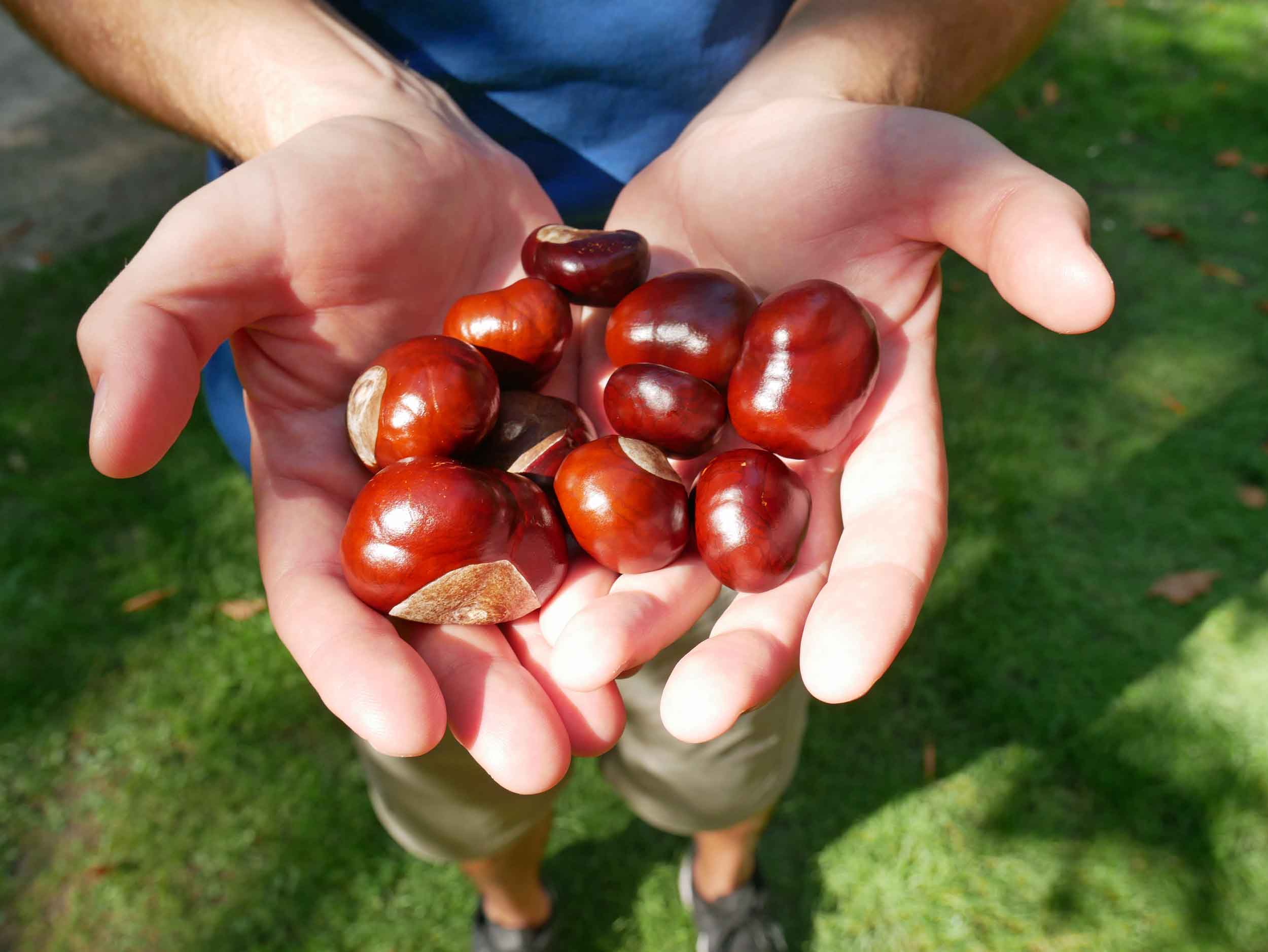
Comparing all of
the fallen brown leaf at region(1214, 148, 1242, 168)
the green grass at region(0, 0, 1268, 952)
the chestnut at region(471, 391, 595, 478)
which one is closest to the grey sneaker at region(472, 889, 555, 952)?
the green grass at region(0, 0, 1268, 952)

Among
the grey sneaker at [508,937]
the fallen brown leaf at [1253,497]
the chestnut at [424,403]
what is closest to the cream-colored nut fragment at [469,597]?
the chestnut at [424,403]

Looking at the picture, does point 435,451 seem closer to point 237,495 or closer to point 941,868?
point 941,868

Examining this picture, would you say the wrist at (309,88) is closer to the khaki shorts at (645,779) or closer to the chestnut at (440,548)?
the chestnut at (440,548)

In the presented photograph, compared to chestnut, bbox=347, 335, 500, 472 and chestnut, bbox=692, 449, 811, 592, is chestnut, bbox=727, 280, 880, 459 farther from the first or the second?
chestnut, bbox=347, 335, 500, 472

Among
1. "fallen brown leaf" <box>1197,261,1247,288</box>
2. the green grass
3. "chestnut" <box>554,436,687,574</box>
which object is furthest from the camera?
"fallen brown leaf" <box>1197,261,1247,288</box>

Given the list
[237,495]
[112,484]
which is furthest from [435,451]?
[112,484]
